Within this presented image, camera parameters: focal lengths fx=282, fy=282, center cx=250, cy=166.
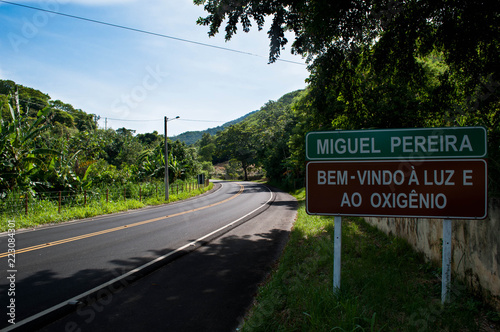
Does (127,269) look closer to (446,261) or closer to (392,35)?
(446,261)

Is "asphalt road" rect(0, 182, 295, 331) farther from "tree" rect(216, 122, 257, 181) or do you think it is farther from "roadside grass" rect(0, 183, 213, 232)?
"tree" rect(216, 122, 257, 181)

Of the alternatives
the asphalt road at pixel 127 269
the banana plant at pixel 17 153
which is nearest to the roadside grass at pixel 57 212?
the asphalt road at pixel 127 269

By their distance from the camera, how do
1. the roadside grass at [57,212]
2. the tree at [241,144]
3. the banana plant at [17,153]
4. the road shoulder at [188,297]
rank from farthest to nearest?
the tree at [241,144] < the banana plant at [17,153] < the roadside grass at [57,212] < the road shoulder at [188,297]

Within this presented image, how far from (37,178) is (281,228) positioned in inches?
529

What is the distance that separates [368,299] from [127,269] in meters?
4.81

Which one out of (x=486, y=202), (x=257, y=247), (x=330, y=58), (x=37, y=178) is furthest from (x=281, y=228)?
(x=37, y=178)

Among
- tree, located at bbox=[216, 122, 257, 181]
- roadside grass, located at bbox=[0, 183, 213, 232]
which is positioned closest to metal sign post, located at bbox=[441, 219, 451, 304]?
roadside grass, located at bbox=[0, 183, 213, 232]

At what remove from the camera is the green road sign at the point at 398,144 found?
3.63 meters

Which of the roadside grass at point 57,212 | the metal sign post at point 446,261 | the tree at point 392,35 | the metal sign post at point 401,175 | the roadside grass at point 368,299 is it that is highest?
the tree at point 392,35

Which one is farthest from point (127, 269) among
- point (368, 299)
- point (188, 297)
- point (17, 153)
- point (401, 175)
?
point (17, 153)

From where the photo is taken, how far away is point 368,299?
3.87 meters

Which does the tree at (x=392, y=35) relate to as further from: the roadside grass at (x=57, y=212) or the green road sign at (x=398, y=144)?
the roadside grass at (x=57, y=212)

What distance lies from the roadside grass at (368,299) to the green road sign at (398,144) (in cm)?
191

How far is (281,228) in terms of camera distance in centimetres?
1144
